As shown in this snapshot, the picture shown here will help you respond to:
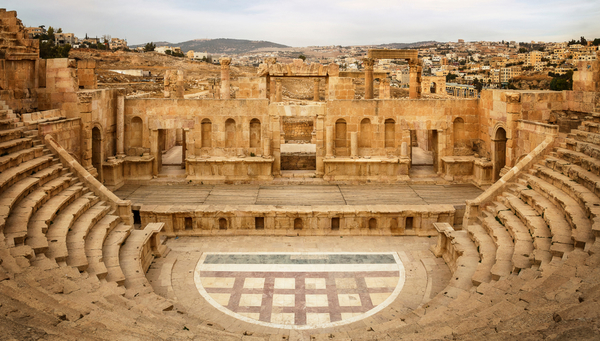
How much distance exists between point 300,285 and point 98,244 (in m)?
4.94

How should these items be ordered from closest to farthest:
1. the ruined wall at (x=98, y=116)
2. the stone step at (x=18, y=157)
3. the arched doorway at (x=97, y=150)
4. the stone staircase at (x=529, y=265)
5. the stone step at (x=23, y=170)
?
the stone staircase at (x=529, y=265) → the stone step at (x=23, y=170) → the stone step at (x=18, y=157) → the ruined wall at (x=98, y=116) → the arched doorway at (x=97, y=150)

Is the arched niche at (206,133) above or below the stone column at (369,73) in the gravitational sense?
below

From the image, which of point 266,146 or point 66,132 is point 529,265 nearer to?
point 266,146

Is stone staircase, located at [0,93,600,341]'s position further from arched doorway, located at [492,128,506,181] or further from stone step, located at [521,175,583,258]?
arched doorway, located at [492,128,506,181]

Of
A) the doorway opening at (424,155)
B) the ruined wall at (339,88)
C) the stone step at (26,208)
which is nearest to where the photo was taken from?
the stone step at (26,208)

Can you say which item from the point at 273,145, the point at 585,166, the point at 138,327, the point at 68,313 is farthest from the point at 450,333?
the point at 273,145

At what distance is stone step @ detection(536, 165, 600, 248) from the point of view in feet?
35.6

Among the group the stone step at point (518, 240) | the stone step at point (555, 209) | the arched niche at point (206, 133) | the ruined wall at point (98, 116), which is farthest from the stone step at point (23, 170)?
Result: the stone step at point (555, 209)

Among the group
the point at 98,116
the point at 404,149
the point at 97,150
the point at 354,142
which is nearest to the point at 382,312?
the point at 354,142

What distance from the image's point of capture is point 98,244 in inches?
510

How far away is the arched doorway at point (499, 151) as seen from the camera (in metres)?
19.9

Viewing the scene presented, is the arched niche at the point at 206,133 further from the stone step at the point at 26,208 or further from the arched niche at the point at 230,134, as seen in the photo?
the stone step at the point at 26,208

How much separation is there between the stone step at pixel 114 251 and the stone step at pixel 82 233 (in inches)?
20.8

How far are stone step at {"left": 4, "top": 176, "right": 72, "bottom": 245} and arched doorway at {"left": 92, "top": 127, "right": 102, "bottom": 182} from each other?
4282mm
